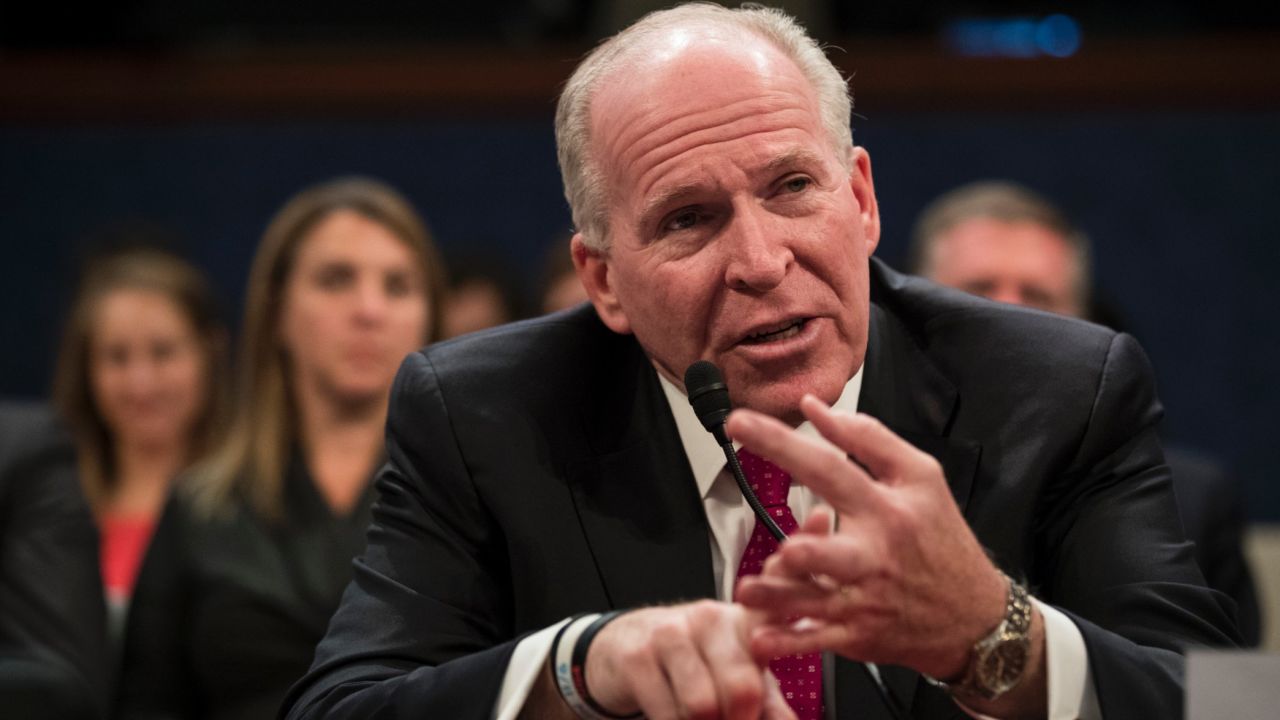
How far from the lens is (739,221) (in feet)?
5.51

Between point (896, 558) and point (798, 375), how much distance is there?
0.42 metres

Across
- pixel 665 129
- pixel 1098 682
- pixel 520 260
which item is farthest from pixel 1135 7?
pixel 1098 682

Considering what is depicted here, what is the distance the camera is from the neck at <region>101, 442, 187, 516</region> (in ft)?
13.0

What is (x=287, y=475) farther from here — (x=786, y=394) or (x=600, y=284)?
(x=786, y=394)

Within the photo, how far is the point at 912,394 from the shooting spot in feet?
6.02

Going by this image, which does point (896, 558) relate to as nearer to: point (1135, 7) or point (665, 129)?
point (665, 129)

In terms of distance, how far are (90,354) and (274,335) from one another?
972 mm

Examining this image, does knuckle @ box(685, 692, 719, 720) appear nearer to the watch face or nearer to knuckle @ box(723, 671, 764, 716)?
knuckle @ box(723, 671, 764, 716)

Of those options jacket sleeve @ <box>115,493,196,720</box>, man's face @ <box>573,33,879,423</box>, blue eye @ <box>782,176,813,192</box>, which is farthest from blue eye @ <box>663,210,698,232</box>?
jacket sleeve @ <box>115,493,196,720</box>

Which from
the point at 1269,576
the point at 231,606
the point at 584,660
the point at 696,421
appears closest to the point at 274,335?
the point at 231,606

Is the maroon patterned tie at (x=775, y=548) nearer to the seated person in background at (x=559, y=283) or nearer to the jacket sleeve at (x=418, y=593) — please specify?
the jacket sleeve at (x=418, y=593)

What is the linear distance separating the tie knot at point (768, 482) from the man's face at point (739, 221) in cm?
7

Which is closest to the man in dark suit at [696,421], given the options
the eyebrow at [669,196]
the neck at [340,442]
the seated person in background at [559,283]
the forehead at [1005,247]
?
the eyebrow at [669,196]

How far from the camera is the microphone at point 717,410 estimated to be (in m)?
1.55
